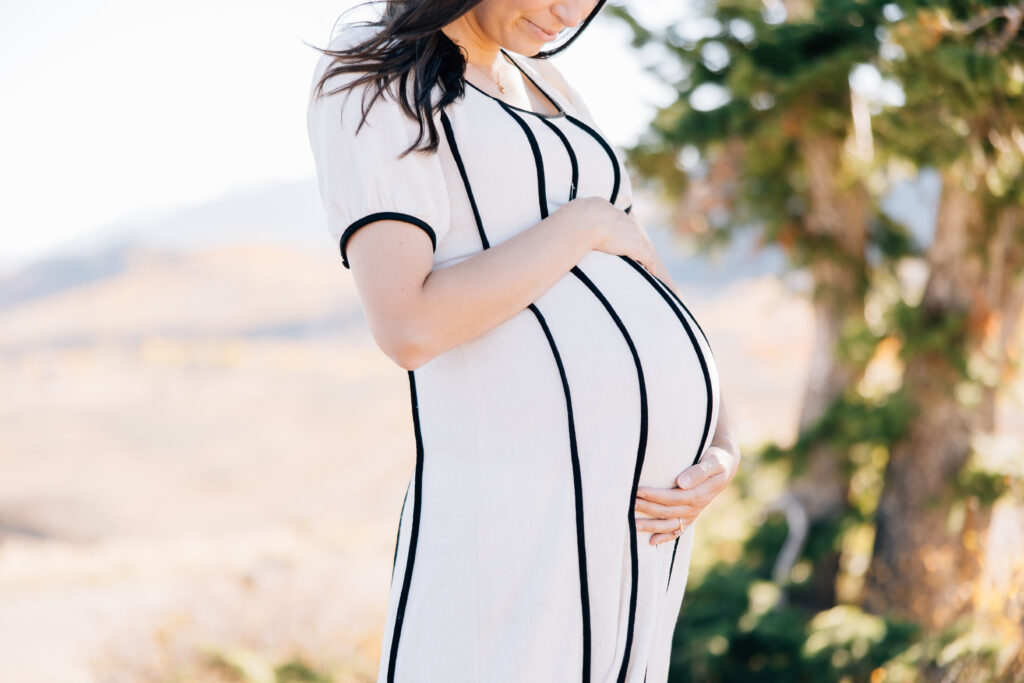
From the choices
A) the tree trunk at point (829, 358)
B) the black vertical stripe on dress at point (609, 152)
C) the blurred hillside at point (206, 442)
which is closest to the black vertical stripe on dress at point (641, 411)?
the black vertical stripe on dress at point (609, 152)

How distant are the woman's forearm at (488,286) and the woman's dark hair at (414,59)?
0.48ft

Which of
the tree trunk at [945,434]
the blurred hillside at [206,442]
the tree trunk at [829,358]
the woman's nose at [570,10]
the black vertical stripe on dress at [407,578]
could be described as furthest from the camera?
the tree trunk at [829,358]

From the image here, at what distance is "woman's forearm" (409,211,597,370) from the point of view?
3.27ft

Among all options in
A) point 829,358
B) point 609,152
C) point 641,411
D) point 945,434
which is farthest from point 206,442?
point 641,411

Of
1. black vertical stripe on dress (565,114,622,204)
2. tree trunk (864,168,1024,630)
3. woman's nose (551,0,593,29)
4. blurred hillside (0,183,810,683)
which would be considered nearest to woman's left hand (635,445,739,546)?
black vertical stripe on dress (565,114,622,204)

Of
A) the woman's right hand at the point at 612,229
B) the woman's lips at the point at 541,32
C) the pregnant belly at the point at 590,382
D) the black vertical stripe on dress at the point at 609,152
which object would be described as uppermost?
the woman's lips at the point at 541,32

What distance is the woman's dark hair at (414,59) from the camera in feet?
3.34

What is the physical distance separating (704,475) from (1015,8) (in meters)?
1.70

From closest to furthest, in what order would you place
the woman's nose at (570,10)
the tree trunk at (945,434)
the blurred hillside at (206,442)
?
1. the woman's nose at (570,10)
2. the tree trunk at (945,434)
3. the blurred hillside at (206,442)

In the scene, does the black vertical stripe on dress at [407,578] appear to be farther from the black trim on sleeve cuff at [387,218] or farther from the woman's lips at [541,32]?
the woman's lips at [541,32]

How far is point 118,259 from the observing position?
3347 cm

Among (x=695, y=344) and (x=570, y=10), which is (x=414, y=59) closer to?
(x=570, y=10)

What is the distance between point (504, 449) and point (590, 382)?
14 centimetres

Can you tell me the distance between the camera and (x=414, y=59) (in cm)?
107
